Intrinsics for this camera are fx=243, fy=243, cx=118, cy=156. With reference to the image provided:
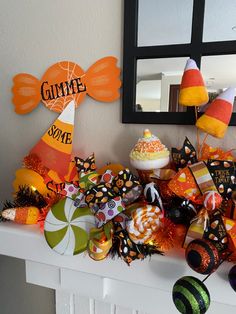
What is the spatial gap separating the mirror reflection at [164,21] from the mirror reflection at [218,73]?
0.07 m

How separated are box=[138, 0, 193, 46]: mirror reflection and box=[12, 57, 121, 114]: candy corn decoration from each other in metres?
0.10

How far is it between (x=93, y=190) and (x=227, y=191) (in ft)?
0.85

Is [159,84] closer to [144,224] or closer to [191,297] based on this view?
[144,224]

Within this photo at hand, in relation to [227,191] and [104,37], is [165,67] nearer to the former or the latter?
[104,37]

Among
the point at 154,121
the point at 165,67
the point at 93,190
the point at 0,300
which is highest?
the point at 165,67

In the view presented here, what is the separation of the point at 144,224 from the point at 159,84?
1.08ft

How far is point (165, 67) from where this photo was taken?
583mm

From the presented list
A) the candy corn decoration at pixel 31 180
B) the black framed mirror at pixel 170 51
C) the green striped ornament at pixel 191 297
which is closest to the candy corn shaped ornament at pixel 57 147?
the candy corn decoration at pixel 31 180

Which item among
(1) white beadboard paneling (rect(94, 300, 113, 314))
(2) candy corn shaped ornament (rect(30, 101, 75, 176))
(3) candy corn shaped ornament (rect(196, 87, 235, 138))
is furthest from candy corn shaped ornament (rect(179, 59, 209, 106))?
(1) white beadboard paneling (rect(94, 300, 113, 314))

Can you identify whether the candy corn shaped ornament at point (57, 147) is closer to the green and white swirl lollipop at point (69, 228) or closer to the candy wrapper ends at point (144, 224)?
the green and white swirl lollipop at point (69, 228)

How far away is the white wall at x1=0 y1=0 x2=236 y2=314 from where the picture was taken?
2.00 ft

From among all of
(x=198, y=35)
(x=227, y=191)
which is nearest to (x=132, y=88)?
(x=198, y=35)

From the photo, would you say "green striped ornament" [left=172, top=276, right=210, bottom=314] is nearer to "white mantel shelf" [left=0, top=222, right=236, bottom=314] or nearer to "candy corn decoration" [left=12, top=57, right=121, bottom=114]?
"white mantel shelf" [left=0, top=222, right=236, bottom=314]

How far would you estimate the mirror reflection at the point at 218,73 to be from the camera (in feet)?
1.77
